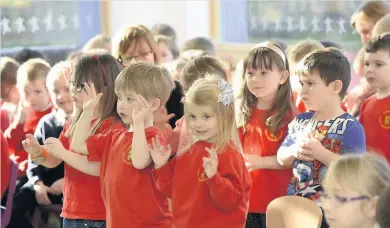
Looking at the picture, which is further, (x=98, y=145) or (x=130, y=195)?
(x=98, y=145)

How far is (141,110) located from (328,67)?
38.7 inches

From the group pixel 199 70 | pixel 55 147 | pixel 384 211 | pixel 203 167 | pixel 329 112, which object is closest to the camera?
pixel 384 211

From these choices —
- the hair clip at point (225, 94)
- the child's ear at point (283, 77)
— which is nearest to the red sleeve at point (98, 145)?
the hair clip at point (225, 94)

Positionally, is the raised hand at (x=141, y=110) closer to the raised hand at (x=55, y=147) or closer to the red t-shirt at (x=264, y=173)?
the raised hand at (x=55, y=147)

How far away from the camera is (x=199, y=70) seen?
4.85 metres

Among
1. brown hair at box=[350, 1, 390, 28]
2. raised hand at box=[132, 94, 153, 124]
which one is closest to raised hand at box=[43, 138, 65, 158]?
raised hand at box=[132, 94, 153, 124]

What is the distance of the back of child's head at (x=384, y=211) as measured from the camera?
9.18 feet

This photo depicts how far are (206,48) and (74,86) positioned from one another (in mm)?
2184

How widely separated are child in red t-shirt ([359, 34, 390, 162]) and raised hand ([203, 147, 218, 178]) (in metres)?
1.25

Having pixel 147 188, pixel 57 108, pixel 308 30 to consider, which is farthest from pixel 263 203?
pixel 308 30

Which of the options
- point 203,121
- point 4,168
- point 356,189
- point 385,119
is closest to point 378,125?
point 385,119

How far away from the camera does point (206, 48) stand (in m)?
6.52

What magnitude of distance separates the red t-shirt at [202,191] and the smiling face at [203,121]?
5cm

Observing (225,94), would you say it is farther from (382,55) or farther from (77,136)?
(382,55)
